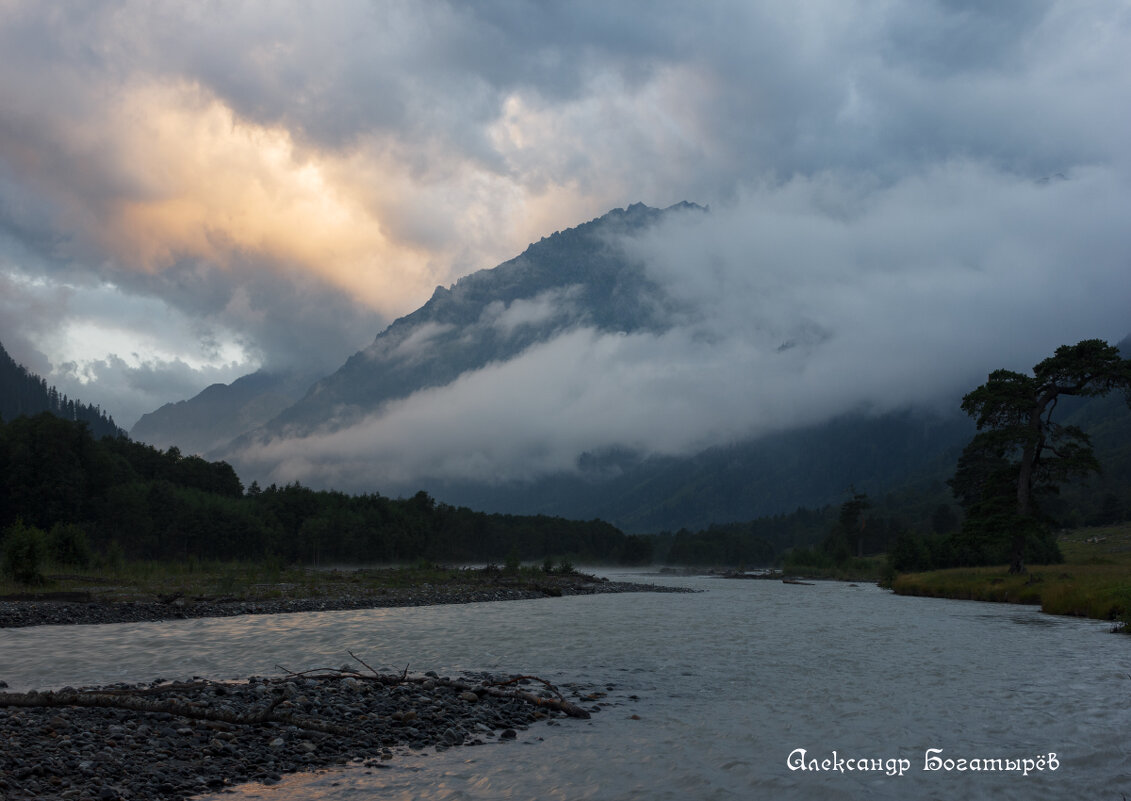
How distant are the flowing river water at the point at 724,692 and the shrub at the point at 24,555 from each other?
1870cm

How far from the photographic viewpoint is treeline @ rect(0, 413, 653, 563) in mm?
99125

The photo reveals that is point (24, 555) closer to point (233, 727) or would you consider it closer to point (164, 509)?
point (233, 727)

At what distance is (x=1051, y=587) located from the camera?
155ft

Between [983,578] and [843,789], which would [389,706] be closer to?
[843,789]

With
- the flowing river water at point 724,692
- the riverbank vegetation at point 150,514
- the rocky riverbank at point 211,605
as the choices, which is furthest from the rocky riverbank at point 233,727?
the riverbank vegetation at point 150,514

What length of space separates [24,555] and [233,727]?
45.7 m

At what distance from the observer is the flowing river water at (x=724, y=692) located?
12797mm

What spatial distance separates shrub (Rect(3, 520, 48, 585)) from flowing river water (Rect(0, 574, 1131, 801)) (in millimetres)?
18696

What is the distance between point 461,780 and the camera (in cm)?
1255

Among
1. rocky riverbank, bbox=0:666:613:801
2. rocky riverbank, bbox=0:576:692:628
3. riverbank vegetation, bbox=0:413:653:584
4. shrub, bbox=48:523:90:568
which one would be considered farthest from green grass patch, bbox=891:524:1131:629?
shrub, bbox=48:523:90:568

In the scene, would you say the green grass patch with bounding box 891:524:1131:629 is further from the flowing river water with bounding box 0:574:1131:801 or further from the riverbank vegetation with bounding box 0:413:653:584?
the riverbank vegetation with bounding box 0:413:653:584

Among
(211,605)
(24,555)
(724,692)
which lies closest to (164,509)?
Result: (24,555)

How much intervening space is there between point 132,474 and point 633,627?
407 feet

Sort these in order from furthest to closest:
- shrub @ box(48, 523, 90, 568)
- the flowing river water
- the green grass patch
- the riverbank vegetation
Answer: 1. the riverbank vegetation
2. shrub @ box(48, 523, 90, 568)
3. the green grass patch
4. the flowing river water
